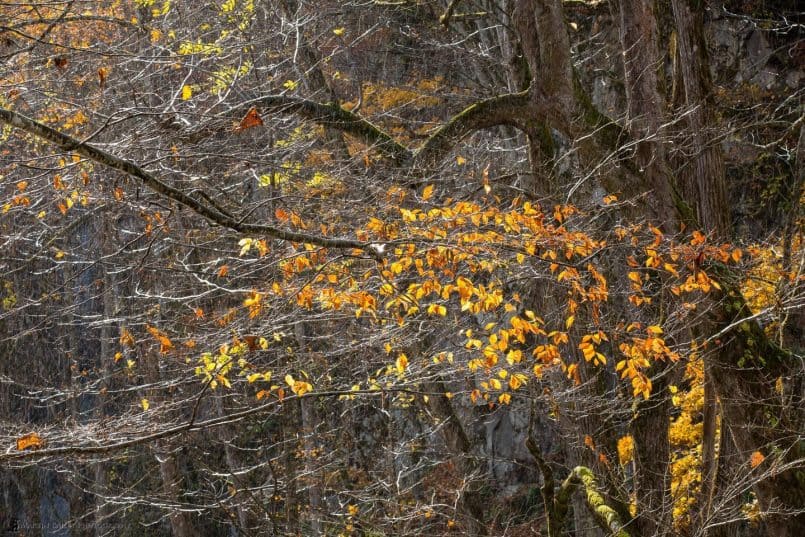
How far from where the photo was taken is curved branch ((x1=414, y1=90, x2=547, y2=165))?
7809 millimetres

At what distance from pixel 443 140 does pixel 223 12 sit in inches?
134

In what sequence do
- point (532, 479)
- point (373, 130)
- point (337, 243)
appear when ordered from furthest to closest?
point (532, 479)
point (373, 130)
point (337, 243)

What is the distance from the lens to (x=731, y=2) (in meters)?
14.2

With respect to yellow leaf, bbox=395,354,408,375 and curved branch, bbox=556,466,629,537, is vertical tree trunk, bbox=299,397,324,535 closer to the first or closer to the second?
yellow leaf, bbox=395,354,408,375

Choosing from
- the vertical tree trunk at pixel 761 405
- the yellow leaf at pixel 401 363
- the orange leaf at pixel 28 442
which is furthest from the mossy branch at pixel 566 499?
the orange leaf at pixel 28 442

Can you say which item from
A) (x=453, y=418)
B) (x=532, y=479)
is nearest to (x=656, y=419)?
(x=453, y=418)

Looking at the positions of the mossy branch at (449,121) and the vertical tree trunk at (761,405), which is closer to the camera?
the vertical tree trunk at (761,405)

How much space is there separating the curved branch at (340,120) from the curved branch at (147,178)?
2.98m

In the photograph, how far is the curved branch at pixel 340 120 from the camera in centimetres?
765

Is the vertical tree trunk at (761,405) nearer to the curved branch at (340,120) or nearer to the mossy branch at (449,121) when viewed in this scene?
the mossy branch at (449,121)

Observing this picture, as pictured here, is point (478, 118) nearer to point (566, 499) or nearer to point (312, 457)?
point (566, 499)

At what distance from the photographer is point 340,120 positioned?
800cm

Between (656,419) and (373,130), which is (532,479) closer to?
(656,419)

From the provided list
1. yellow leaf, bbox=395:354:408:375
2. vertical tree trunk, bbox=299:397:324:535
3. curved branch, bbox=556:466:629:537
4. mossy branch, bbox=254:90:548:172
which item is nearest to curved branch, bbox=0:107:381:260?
curved branch, bbox=556:466:629:537
